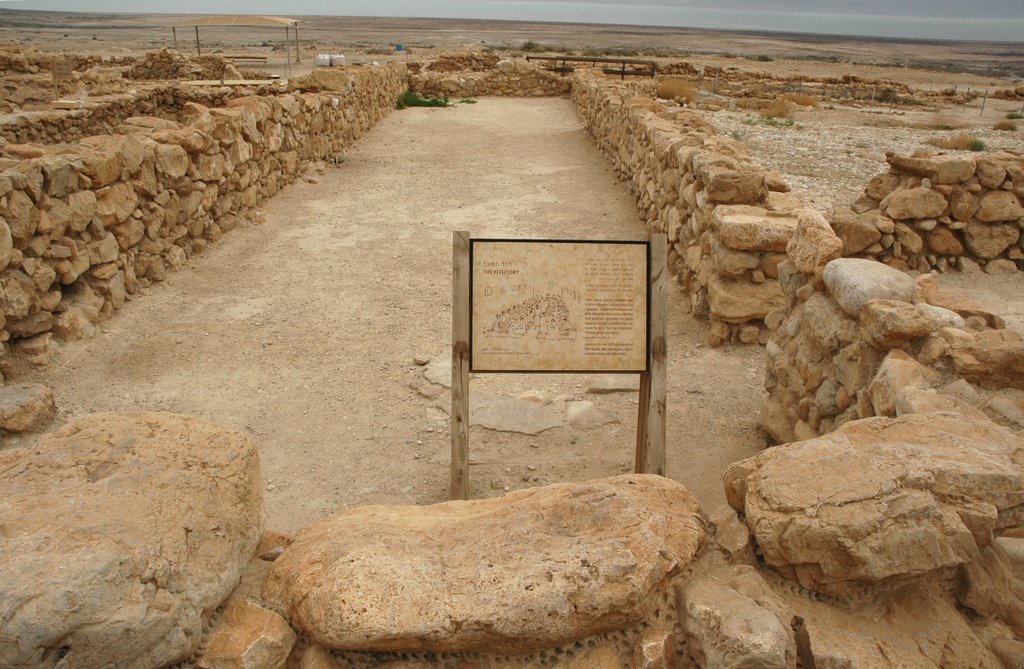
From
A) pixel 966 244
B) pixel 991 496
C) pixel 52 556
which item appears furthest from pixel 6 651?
pixel 966 244

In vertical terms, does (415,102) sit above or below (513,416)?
above

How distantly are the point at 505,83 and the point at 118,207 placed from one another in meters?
19.0

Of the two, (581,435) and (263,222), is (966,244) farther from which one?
(263,222)

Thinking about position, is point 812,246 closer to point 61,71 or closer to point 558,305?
point 558,305

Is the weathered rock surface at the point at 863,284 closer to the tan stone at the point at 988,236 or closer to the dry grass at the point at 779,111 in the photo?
the tan stone at the point at 988,236

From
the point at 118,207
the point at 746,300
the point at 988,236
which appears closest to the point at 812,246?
the point at 746,300

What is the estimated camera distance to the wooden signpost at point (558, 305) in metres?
3.97

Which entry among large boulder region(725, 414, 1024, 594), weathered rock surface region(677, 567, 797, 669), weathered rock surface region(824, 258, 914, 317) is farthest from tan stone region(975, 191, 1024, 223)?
weathered rock surface region(677, 567, 797, 669)

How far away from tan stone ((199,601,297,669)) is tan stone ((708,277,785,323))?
4612mm

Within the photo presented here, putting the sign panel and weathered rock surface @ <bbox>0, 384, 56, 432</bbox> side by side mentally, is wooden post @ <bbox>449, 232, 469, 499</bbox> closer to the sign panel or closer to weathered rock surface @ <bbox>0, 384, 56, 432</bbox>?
the sign panel

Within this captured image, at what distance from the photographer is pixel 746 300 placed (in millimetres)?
6086

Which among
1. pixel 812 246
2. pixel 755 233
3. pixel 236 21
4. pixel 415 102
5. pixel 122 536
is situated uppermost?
pixel 236 21

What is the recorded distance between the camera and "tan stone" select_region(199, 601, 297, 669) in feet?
6.91

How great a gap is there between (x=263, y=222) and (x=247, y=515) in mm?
7677
